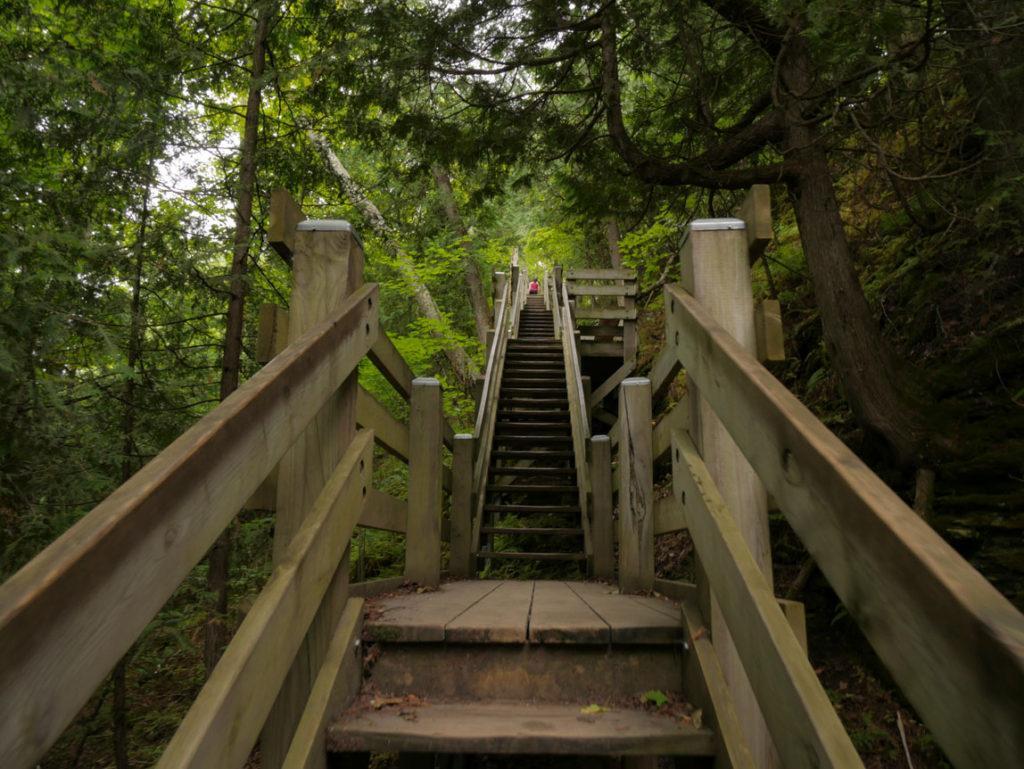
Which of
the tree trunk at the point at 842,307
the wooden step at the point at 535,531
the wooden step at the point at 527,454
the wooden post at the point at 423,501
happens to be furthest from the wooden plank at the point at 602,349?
the wooden post at the point at 423,501

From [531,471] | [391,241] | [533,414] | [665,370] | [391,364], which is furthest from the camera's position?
[391,241]

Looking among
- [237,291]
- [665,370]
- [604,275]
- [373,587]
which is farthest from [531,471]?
[604,275]

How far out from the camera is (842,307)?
4.27 metres

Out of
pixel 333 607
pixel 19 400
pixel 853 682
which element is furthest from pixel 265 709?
pixel 853 682

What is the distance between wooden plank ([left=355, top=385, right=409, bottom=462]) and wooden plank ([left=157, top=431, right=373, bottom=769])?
0.31 m

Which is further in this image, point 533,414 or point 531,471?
point 533,414

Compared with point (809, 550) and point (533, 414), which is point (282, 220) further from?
point (533, 414)

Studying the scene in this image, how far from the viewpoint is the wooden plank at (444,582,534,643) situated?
7.32ft

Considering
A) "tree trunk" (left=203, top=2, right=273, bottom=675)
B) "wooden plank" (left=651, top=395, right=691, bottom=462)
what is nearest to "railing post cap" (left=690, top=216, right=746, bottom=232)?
"wooden plank" (left=651, top=395, right=691, bottom=462)

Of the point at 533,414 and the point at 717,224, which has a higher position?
the point at 717,224

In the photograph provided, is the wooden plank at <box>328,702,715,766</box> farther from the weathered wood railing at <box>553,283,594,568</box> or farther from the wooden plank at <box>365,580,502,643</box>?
the weathered wood railing at <box>553,283,594,568</box>

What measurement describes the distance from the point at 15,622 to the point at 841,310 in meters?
4.69

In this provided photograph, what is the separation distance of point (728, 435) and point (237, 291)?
4446mm

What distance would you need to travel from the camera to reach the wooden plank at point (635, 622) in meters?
2.22
